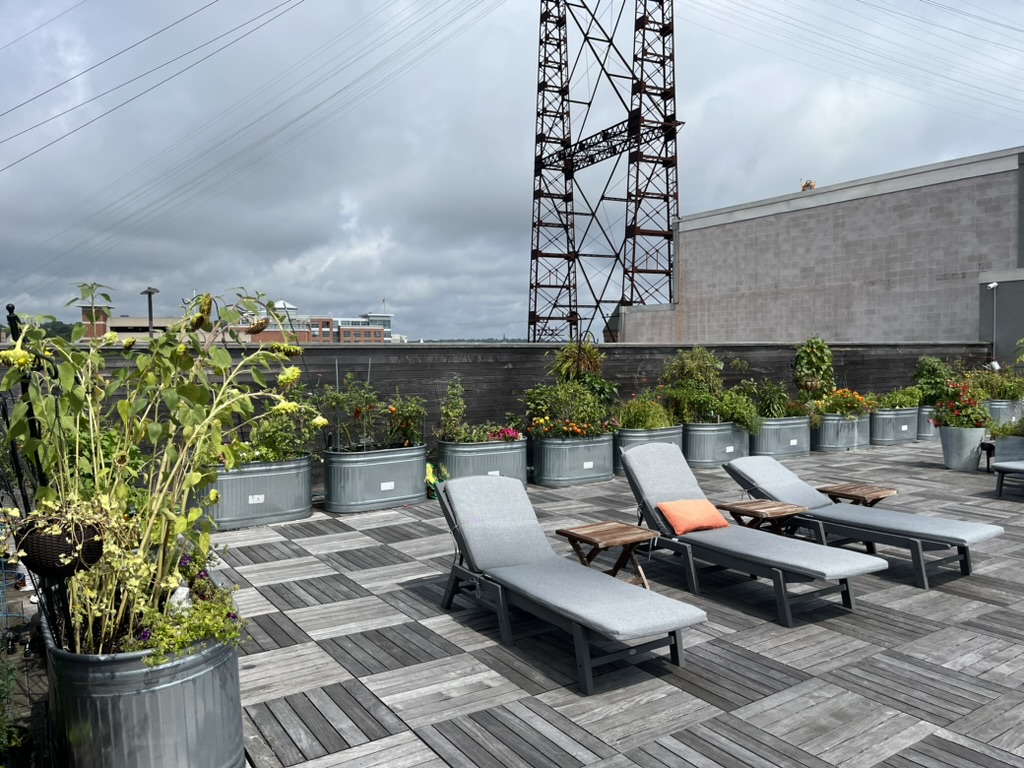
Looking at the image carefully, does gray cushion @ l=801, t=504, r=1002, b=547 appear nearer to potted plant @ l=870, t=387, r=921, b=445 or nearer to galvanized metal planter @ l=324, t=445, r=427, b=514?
galvanized metal planter @ l=324, t=445, r=427, b=514

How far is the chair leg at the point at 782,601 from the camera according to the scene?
5098 mm

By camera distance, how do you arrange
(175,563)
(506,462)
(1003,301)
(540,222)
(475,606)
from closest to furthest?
(175,563) < (475,606) < (506,462) < (1003,301) < (540,222)

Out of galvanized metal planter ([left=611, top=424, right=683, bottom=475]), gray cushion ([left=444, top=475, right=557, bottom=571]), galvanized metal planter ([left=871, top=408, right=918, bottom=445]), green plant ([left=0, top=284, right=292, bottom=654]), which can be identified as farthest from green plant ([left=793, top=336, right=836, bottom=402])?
green plant ([left=0, top=284, right=292, bottom=654])

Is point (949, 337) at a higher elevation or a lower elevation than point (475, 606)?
higher

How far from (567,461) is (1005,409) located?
28.7 ft

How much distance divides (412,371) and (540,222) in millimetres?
30159

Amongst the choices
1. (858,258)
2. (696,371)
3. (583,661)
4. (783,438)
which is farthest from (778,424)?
(858,258)

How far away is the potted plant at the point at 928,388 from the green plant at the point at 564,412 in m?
8.07

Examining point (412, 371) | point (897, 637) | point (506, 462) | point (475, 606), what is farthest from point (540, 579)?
point (412, 371)

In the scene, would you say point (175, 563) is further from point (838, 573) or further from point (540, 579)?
point (838, 573)

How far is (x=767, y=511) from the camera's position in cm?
640

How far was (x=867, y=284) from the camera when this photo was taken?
22.3m

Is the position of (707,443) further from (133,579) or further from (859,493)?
(133,579)

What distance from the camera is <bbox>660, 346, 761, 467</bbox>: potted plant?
11.8m
